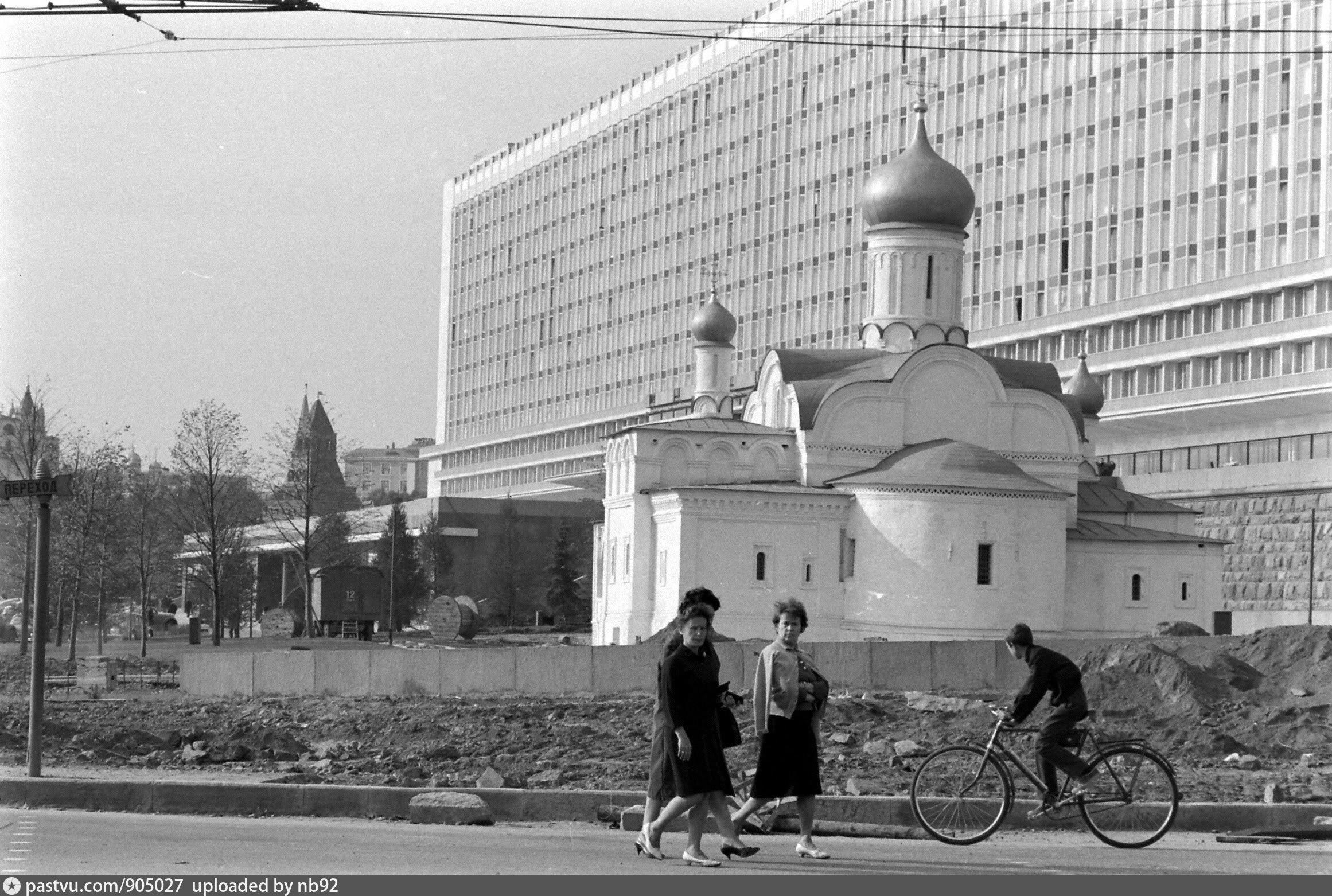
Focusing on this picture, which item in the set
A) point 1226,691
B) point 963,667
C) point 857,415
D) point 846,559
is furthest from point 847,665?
point 857,415

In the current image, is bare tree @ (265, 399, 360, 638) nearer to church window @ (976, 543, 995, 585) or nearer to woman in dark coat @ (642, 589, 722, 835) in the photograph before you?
church window @ (976, 543, 995, 585)

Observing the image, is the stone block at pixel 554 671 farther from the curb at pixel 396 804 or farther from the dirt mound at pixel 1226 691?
the curb at pixel 396 804

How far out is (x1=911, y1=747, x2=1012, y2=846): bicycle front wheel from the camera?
498 inches

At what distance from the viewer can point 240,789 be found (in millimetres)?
14617

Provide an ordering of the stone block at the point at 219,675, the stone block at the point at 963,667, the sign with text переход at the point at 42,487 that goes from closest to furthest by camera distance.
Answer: the sign with text переход at the point at 42,487, the stone block at the point at 963,667, the stone block at the point at 219,675

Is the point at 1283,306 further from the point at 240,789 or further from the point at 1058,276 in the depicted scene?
the point at 240,789

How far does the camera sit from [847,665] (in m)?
29.0

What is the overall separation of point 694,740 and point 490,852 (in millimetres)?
1423

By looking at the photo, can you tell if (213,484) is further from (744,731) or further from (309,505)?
(744,731)

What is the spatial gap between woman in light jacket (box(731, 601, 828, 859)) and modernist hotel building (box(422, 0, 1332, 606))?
30.4m

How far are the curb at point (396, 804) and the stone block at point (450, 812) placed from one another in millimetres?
244

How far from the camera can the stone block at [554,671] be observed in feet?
99.4

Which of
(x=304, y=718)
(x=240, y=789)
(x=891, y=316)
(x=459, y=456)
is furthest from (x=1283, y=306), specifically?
(x=459, y=456)

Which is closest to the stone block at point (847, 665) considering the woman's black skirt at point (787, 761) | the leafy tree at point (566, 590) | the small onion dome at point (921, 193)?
the woman's black skirt at point (787, 761)
